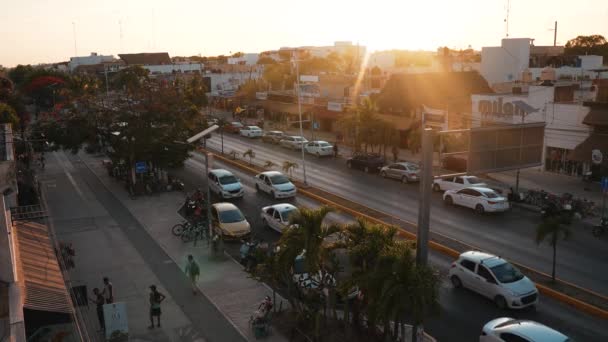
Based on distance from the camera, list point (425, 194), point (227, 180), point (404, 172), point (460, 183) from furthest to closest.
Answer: point (404, 172) → point (227, 180) → point (460, 183) → point (425, 194)

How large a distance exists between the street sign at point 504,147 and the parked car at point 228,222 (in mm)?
11597

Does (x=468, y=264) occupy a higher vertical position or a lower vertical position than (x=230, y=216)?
higher

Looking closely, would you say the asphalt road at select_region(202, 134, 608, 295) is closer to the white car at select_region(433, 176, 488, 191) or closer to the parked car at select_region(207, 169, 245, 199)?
the white car at select_region(433, 176, 488, 191)

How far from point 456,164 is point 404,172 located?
540cm

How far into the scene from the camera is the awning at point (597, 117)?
1312 inches

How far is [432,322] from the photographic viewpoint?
51.6 feet

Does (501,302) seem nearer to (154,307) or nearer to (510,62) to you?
(154,307)

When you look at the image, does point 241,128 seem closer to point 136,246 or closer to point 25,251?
point 136,246

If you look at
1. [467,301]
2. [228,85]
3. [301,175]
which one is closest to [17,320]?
[467,301]

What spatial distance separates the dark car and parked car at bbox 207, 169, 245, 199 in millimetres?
10355

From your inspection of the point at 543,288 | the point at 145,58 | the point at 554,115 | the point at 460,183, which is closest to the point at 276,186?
the point at 460,183

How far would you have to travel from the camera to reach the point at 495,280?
1666 centimetres

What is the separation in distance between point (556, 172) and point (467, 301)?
23888 millimetres

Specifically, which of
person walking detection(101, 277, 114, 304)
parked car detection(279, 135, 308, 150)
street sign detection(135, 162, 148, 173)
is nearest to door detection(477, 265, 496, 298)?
person walking detection(101, 277, 114, 304)
